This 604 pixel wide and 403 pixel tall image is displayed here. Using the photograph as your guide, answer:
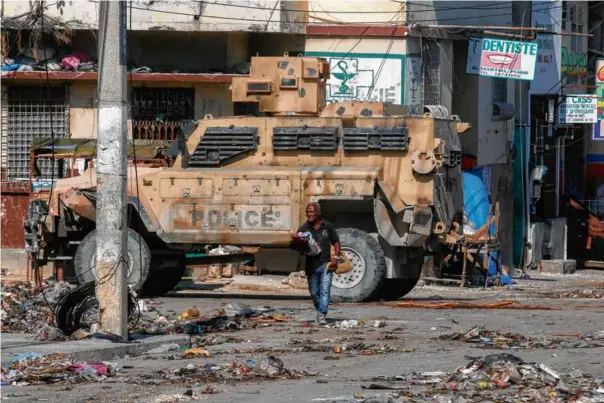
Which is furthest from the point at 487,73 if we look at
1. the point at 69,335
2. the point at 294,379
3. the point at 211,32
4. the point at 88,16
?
the point at 294,379

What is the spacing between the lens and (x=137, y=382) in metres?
13.4

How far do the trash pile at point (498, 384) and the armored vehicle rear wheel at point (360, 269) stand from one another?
8891 mm

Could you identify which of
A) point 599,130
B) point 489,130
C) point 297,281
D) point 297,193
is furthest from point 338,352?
point 599,130

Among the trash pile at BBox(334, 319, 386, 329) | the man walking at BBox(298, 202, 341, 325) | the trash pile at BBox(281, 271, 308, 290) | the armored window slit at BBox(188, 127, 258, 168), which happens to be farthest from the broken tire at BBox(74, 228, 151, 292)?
the trash pile at BBox(334, 319, 386, 329)

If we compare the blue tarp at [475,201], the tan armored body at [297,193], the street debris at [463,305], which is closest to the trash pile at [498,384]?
the street debris at [463,305]

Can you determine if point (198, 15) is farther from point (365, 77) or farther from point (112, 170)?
point (112, 170)

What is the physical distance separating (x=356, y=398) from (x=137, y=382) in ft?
7.90

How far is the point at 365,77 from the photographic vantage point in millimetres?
32094

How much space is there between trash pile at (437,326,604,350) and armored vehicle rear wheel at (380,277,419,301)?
652 cm

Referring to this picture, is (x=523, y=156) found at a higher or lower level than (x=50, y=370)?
higher

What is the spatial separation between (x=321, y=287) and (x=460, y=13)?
53.2ft

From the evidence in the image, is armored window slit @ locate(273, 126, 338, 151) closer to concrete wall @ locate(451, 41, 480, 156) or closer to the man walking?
the man walking

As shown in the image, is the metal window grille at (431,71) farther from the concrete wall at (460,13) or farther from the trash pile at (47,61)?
the trash pile at (47,61)

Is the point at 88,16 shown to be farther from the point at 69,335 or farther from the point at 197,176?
the point at 69,335
